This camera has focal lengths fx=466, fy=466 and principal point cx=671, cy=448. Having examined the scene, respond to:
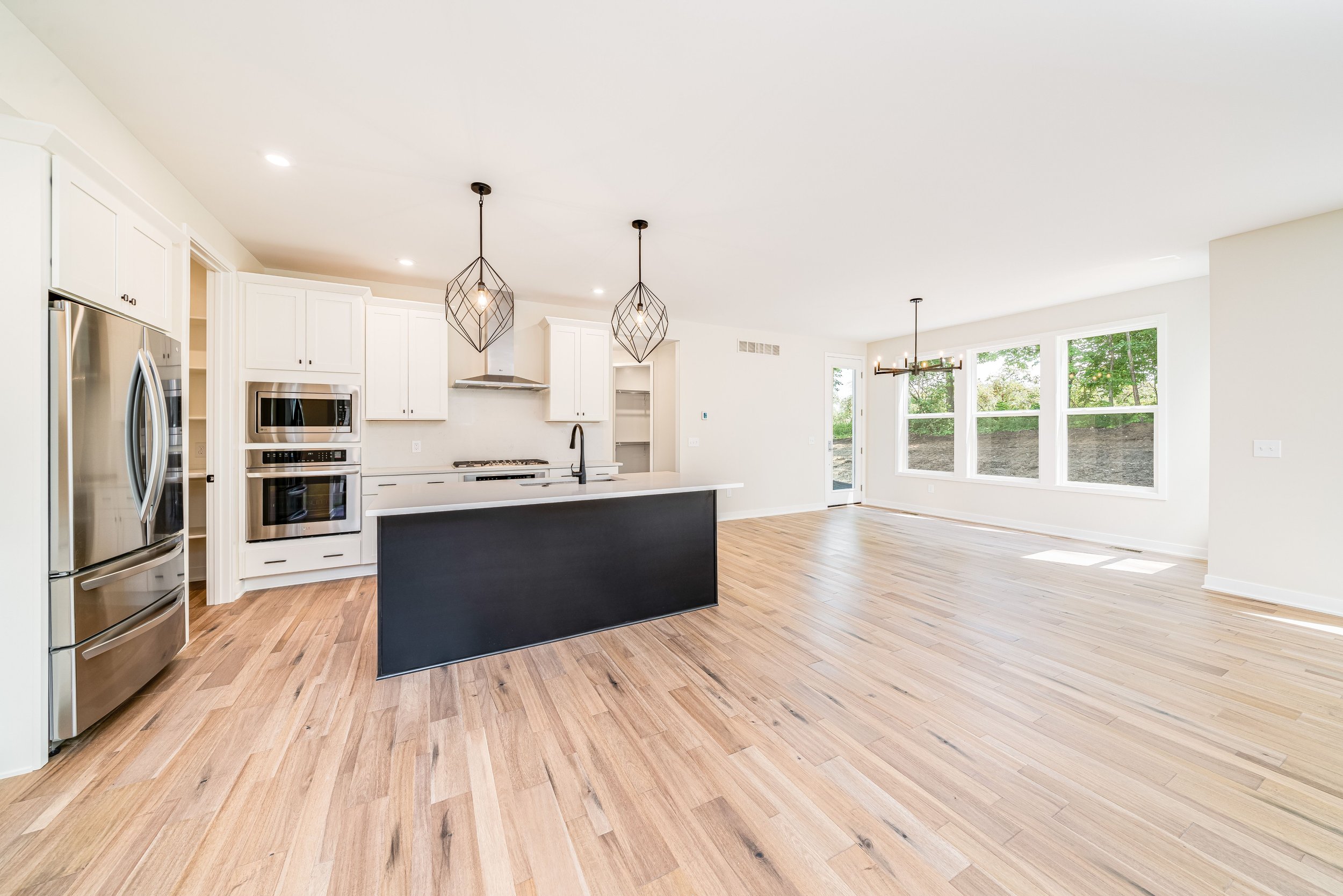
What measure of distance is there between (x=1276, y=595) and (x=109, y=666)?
6698mm

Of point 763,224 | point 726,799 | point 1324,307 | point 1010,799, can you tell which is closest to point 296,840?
point 726,799

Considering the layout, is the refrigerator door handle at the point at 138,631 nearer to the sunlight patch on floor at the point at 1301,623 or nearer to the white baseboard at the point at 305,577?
the white baseboard at the point at 305,577

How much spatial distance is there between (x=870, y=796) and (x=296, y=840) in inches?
69.7

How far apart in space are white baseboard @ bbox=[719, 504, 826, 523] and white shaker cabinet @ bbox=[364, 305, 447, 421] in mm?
3769

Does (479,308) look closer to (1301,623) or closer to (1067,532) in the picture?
(1301,623)

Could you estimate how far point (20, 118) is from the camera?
159 centimetres

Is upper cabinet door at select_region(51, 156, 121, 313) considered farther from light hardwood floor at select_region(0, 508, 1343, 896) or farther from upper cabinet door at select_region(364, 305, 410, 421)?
upper cabinet door at select_region(364, 305, 410, 421)

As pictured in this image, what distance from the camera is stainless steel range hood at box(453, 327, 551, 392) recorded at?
4590 mm

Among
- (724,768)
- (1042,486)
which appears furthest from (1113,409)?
(724,768)

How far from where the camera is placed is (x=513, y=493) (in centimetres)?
259

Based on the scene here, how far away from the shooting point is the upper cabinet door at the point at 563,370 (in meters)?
4.84

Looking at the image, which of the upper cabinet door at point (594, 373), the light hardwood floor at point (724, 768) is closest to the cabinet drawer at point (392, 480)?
the light hardwood floor at point (724, 768)

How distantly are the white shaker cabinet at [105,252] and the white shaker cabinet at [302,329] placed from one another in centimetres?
124

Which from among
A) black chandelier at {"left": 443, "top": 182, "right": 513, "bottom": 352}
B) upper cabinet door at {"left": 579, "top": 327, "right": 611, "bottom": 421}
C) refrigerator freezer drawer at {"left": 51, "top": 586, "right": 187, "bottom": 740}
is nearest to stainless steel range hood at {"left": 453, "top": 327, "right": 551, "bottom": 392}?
black chandelier at {"left": 443, "top": 182, "right": 513, "bottom": 352}
